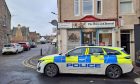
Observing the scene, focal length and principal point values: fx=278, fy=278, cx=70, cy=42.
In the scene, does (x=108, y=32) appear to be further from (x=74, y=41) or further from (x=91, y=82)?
(x=91, y=82)

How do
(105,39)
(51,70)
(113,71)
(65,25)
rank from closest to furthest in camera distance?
(113,71) < (51,70) < (65,25) < (105,39)

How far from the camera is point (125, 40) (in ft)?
70.9

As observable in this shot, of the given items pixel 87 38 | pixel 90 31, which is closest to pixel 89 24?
pixel 90 31

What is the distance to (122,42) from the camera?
21.7 meters

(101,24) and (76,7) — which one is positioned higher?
(76,7)

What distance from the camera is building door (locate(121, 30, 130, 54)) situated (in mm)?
21359

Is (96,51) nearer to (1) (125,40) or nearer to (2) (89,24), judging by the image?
(2) (89,24)

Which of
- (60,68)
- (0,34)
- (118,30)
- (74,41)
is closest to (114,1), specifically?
(118,30)

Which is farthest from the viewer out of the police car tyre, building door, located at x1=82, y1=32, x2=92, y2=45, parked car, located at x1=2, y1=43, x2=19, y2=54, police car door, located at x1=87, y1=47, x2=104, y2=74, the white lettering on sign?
parked car, located at x1=2, y1=43, x2=19, y2=54

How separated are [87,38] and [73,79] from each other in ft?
30.1

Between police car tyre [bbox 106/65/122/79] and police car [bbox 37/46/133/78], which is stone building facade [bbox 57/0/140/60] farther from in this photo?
police car tyre [bbox 106/65/122/79]

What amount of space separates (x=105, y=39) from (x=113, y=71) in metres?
8.47

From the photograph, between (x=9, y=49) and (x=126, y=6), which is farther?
(x=9, y=49)

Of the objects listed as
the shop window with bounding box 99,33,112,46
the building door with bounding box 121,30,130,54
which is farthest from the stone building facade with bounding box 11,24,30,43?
the building door with bounding box 121,30,130,54
